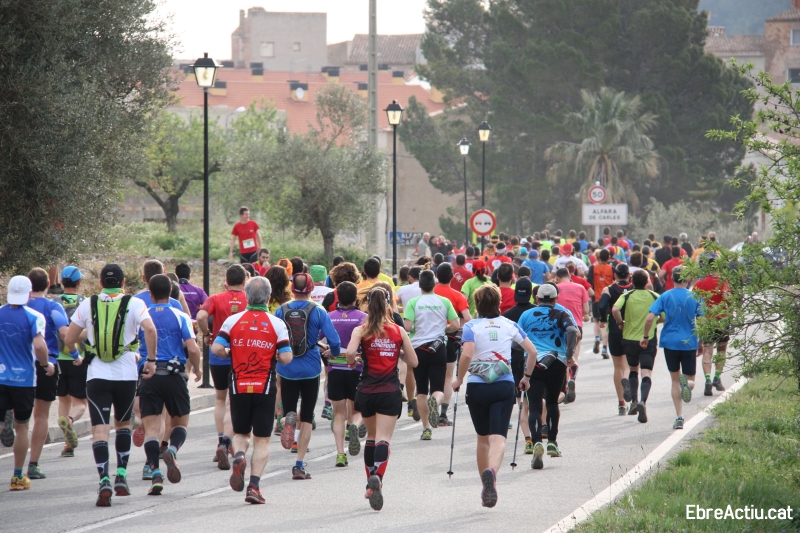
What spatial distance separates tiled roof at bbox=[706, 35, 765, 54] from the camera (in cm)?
8619

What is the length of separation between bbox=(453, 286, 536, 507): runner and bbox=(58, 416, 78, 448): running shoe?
4347 mm

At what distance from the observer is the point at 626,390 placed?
1337 centimetres

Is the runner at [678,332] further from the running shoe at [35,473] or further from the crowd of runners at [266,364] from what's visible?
the running shoe at [35,473]

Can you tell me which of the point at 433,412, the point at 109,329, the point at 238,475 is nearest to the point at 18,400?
the point at 109,329

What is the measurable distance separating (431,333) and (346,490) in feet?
9.83

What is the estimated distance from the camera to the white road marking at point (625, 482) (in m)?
7.41

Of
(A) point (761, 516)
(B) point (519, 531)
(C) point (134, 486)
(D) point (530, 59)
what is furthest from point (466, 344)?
(D) point (530, 59)

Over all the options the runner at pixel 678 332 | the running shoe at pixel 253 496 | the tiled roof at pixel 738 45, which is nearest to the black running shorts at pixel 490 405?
the running shoe at pixel 253 496

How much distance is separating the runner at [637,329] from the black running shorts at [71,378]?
21.0ft

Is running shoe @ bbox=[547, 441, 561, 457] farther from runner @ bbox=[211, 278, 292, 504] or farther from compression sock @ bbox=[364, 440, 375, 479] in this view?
runner @ bbox=[211, 278, 292, 504]

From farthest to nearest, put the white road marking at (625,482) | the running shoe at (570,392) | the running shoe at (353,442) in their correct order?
the running shoe at (570,392)
the running shoe at (353,442)
the white road marking at (625,482)

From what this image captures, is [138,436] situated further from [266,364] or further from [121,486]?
[266,364]

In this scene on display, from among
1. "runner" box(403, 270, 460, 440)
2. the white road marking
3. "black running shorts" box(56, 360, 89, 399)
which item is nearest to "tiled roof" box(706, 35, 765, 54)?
the white road marking

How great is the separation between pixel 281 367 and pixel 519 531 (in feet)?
9.39
